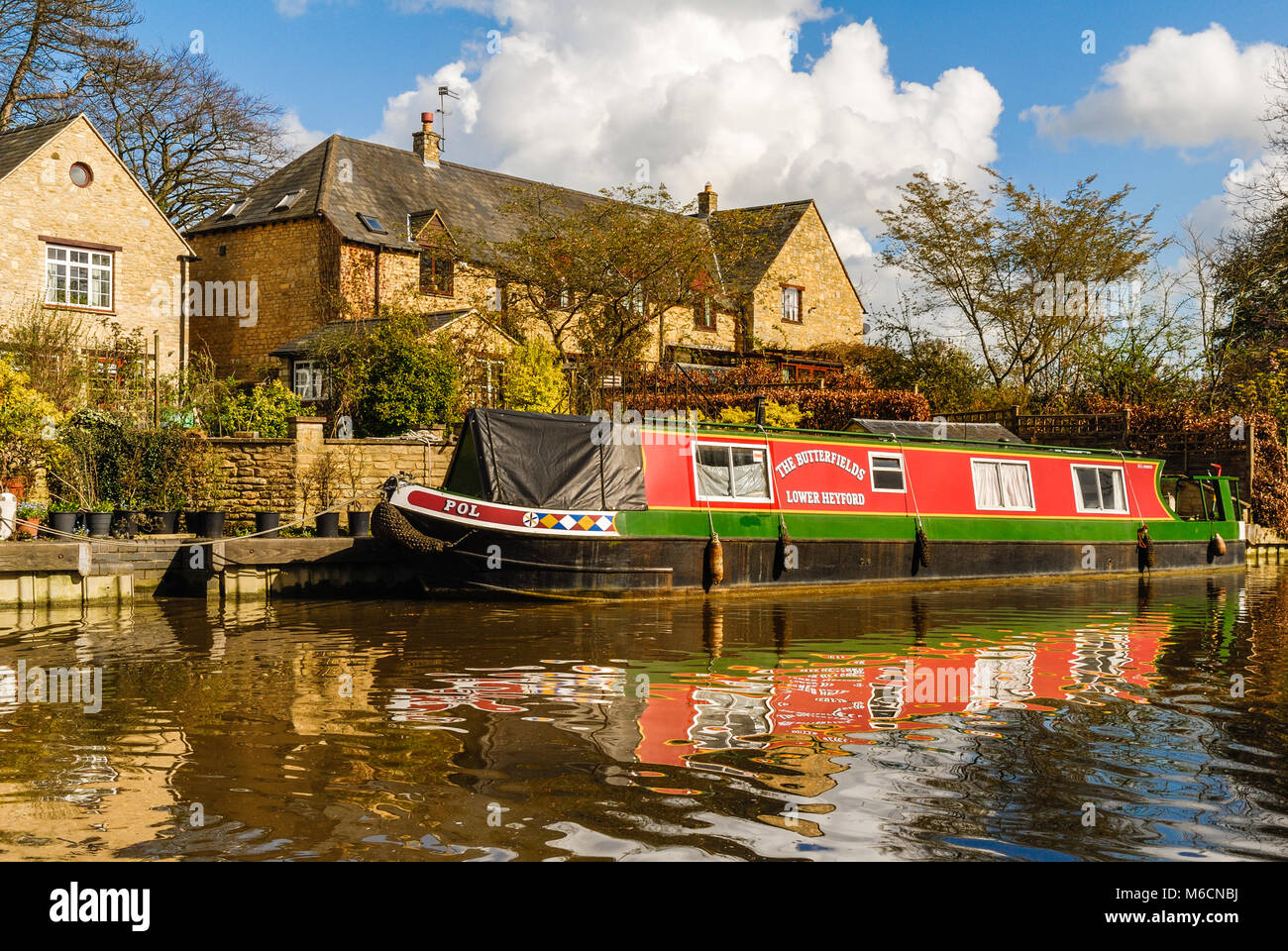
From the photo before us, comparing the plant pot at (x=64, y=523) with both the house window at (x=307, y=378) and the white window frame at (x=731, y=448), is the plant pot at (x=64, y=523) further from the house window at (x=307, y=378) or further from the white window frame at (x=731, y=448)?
the house window at (x=307, y=378)

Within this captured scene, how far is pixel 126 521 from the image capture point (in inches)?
609

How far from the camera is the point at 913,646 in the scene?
1069cm

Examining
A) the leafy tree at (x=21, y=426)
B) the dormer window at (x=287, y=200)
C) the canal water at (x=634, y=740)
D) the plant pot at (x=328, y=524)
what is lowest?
the canal water at (x=634, y=740)

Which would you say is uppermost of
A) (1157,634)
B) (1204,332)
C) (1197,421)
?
(1204,332)

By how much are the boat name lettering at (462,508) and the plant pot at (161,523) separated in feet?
15.4

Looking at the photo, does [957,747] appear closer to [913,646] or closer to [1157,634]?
[913,646]

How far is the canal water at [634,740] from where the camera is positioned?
491 centimetres

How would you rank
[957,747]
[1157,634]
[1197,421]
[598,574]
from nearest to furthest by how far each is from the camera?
[957,747] < [1157,634] < [598,574] < [1197,421]

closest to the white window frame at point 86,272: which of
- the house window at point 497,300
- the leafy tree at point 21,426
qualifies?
the house window at point 497,300

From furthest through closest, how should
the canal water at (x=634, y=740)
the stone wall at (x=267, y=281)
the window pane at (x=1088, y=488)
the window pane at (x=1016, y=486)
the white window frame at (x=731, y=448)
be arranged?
the stone wall at (x=267, y=281) < the window pane at (x=1088, y=488) < the window pane at (x=1016, y=486) < the white window frame at (x=731, y=448) < the canal water at (x=634, y=740)

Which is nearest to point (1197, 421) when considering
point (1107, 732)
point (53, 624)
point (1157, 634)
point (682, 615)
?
point (1157, 634)

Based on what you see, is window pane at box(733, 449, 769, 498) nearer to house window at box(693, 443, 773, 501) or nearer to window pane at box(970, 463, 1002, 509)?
house window at box(693, 443, 773, 501)

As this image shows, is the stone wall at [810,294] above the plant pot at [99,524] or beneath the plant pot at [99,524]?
above
